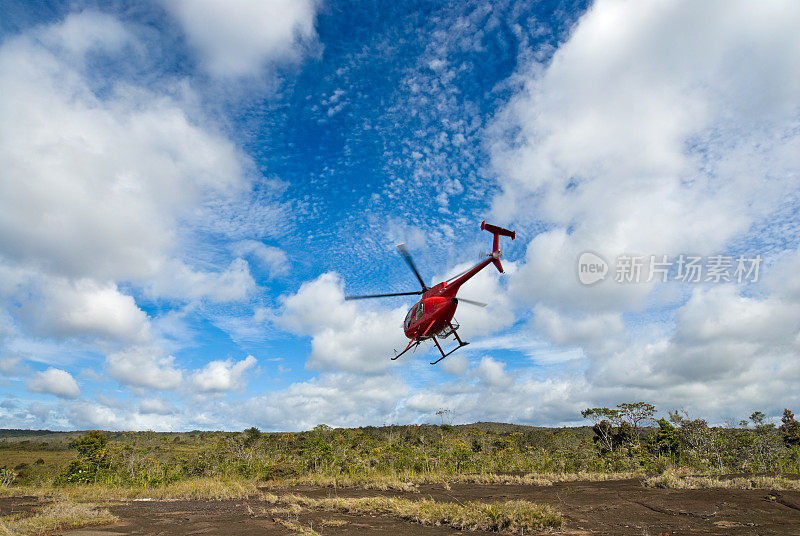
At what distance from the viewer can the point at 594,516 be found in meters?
13.6

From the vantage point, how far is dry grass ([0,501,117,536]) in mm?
13590

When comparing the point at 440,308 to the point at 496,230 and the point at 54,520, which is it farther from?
the point at 54,520

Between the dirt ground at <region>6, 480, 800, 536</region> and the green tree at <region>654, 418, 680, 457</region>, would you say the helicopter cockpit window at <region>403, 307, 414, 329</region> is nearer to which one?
the dirt ground at <region>6, 480, 800, 536</region>

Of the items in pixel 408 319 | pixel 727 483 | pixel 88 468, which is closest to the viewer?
→ pixel 727 483

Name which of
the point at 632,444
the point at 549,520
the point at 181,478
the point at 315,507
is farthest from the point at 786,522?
the point at 181,478

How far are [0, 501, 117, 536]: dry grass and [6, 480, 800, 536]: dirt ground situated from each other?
95 centimetres

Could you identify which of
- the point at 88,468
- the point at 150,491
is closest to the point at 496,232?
the point at 150,491

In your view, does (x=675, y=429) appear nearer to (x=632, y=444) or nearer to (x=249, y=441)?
(x=632, y=444)

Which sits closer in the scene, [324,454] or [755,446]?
[755,446]

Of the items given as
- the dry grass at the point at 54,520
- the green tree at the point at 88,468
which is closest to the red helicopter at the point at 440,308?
the dry grass at the point at 54,520

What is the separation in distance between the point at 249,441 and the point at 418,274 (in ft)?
93.6

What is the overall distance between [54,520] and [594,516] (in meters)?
19.2

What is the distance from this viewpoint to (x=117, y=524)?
15469mm

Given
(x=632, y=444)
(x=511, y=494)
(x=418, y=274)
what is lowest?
(x=511, y=494)
